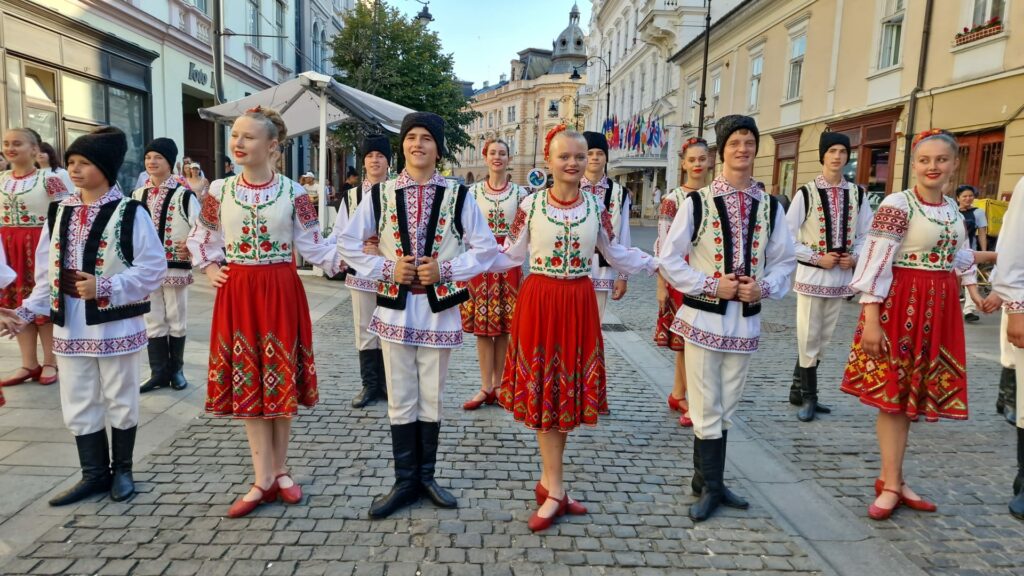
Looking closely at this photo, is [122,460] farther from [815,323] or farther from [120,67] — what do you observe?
[120,67]

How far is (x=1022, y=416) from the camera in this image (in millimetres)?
3883

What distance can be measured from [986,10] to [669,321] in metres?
12.1

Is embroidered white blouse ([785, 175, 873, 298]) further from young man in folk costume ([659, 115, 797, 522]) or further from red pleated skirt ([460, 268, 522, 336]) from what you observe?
red pleated skirt ([460, 268, 522, 336])

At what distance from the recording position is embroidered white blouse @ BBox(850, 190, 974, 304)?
374 centimetres

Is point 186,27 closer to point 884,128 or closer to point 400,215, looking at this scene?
point 400,215

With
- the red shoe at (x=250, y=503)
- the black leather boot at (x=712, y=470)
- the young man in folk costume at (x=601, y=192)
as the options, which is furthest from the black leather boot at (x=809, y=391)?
the red shoe at (x=250, y=503)

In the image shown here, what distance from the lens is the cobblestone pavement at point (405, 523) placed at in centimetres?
319

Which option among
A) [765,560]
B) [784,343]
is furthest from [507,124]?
[765,560]

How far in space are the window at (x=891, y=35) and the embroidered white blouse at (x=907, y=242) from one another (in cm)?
1433

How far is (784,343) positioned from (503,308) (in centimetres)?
478

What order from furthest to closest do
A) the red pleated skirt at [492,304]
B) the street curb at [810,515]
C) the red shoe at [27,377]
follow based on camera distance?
the red shoe at [27,377], the red pleated skirt at [492,304], the street curb at [810,515]

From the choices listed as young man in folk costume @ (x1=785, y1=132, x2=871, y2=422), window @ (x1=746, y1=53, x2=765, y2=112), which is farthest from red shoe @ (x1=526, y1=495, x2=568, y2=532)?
window @ (x1=746, y1=53, x2=765, y2=112)

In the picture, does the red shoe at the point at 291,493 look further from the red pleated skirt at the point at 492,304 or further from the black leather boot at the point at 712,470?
the black leather boot at the point at 712,470

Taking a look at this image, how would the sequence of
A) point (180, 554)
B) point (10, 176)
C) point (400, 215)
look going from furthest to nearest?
point (10, 176), point (400, 215), point (180, 554)
